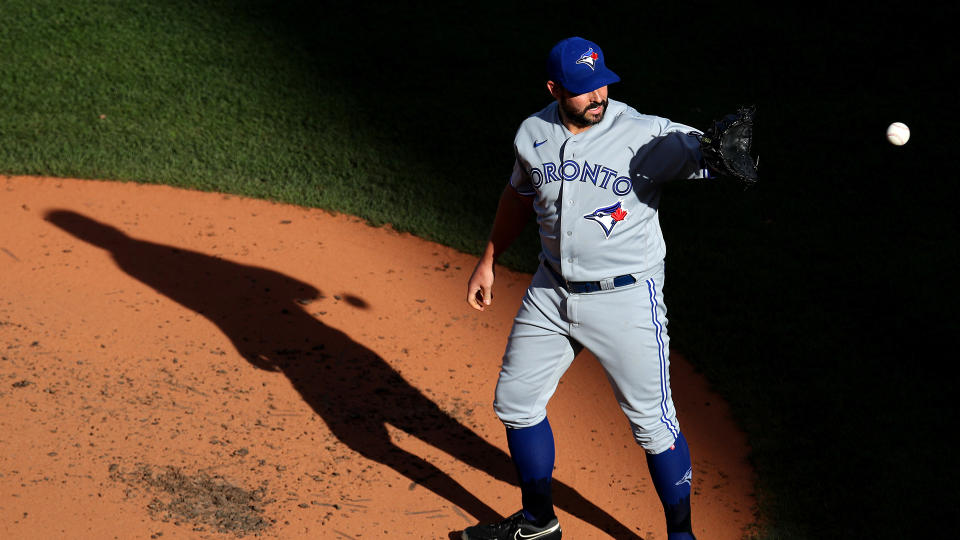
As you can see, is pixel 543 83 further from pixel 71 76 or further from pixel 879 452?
pixel 879 452

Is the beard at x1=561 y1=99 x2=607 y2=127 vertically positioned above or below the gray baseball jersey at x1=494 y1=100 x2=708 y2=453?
above

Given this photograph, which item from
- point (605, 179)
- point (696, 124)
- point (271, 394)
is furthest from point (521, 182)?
point (696, 124)

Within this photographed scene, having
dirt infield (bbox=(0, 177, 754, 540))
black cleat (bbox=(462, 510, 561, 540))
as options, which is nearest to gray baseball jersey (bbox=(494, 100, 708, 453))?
black cleat (bbox=(462, 510, 561, 540))

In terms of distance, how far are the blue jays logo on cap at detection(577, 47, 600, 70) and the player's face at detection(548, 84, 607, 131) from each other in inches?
3.8

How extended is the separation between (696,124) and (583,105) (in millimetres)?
5310

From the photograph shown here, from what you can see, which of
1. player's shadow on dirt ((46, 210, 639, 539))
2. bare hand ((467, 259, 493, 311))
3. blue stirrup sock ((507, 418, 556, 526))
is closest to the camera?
blue stirrup sock ((507, 418, 556, 526))

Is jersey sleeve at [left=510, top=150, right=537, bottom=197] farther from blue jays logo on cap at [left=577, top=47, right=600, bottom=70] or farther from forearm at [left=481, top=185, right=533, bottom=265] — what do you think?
blue jays logo on cap at [left=577, top=47, right=600, bottom=70]

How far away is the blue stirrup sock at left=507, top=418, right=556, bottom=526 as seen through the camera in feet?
14.7

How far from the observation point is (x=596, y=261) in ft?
13.9

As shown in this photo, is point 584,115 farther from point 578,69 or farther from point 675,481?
point 675,481

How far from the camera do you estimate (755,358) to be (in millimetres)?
6199

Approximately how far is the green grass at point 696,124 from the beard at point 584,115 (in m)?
2.00

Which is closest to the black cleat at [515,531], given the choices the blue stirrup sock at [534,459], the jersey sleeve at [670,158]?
the blue stirrup sock at [534,459]

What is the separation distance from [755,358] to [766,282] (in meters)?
0.90
